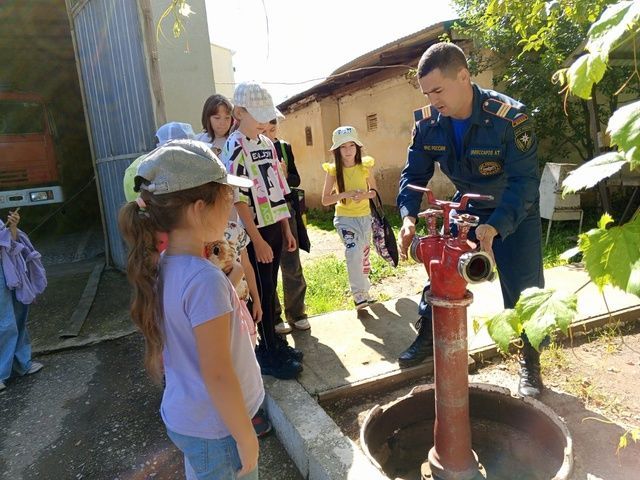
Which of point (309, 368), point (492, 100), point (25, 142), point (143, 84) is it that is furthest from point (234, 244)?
point (25, 142)

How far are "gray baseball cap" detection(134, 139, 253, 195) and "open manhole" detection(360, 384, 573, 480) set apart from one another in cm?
142

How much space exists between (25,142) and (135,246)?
35.3 feet

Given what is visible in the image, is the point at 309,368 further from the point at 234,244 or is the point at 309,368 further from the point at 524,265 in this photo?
the point at 524,265

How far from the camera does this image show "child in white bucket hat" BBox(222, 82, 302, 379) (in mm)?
2762

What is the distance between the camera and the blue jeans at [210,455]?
150cm

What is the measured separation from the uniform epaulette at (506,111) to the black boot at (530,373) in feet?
3.96

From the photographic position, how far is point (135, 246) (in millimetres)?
1443

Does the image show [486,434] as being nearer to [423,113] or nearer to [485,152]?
[485,152]

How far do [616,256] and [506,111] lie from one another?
174 cm

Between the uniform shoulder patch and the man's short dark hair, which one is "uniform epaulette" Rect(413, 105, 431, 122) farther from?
the uniform shoulder patch

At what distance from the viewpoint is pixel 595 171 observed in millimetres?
973

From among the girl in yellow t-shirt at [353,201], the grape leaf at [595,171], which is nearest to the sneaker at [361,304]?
the girl in yellow t-shirt at [353,201]

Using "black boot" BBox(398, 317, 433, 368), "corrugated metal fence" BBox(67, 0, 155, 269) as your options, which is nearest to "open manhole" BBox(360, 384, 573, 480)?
"black boot" BBox(398, 317, 433, 368)

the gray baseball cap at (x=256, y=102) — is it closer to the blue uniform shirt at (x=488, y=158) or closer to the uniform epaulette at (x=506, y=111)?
the blue uniform shirt at (x=488, y=158)
